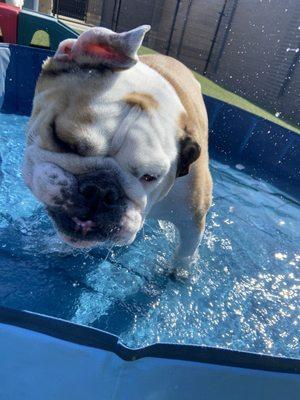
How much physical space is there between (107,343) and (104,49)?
4.46 feet

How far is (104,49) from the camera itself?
6.59ft

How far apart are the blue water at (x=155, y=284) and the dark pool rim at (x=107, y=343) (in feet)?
3.06

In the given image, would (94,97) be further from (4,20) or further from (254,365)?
(4,20)

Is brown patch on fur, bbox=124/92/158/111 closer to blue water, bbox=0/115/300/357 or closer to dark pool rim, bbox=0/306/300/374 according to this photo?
dark pool rim, bbox=0/306/300/374

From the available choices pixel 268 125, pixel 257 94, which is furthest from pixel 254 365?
pixel 257 94

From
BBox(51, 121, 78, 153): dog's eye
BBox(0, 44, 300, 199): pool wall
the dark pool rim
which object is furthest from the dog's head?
BBox(0, 44, 300, 199): pool wall

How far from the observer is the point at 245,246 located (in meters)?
3.88

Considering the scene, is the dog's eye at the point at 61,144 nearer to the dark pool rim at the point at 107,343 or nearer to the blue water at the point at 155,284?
the dark pool rim at the point at 107,343

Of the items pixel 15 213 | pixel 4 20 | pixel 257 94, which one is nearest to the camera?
pixel 15 213

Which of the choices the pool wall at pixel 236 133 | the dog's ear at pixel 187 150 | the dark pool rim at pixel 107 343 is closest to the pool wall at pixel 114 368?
the dark pool rim at pixel 107 343

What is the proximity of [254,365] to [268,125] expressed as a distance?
15.9 feet

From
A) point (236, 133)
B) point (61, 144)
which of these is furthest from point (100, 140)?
point (236, 133)

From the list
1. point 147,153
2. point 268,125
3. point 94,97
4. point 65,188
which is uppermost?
point 94,97

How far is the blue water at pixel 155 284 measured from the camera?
2621mm
